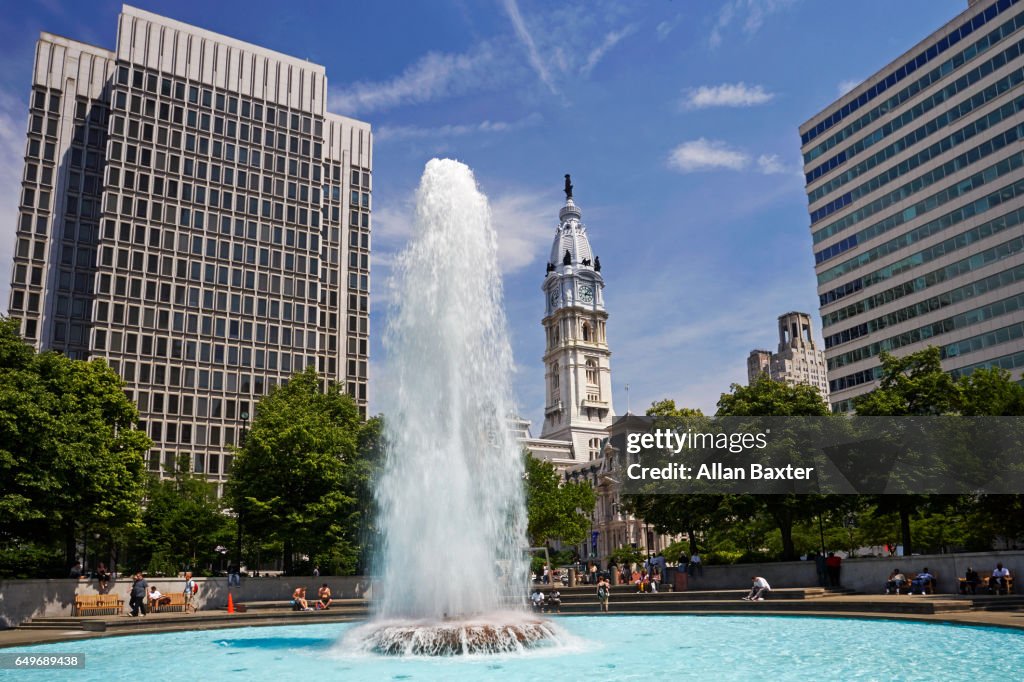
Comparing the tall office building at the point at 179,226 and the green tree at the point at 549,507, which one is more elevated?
the tall office building at the point at 179,226

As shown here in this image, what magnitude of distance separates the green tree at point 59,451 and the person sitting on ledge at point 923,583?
1299 inches

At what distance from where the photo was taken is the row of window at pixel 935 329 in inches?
2633

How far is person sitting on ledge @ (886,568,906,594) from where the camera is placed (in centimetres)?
3136

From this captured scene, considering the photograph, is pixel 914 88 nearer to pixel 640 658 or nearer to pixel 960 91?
pixel 960 91

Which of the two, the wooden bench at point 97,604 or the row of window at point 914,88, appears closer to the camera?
the wooden bench at point 97,604

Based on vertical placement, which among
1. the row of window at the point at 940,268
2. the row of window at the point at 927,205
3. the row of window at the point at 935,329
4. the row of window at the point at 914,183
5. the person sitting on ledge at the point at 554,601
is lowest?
the person sitting on ledge at the point at 554,601

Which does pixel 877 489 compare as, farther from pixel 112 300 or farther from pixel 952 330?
pixel 112 300

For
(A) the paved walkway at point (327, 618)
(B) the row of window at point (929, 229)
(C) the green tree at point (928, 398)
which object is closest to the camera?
(A) the paved walkway at point (327, 618)

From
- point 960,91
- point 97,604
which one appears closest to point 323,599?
point 97,604

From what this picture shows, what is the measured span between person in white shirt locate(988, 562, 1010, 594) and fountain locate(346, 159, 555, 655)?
1706 cm

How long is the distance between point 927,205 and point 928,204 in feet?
0.48

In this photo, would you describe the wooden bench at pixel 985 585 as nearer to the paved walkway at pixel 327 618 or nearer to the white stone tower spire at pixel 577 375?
the paved walkway at pixel 327 618

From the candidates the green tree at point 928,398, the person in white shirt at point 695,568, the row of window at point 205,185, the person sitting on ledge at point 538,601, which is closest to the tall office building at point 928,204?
the green tree at point 928,398

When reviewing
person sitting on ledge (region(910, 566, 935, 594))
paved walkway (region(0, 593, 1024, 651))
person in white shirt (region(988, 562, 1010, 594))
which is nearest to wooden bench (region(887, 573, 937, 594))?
person sitting on ledge (region(910, 566, 935, 594))
